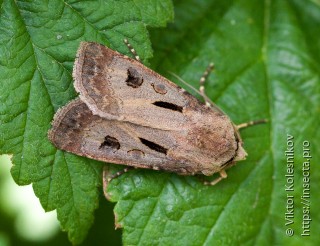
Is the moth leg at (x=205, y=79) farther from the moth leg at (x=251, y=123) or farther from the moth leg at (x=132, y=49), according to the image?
the moth leg at (x=132, y=49)

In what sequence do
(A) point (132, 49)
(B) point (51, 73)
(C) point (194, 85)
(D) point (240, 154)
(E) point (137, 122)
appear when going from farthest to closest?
(C) point (194, 85) < (D) point (240, 154) < (E) point (137, 122) < (A) point (132, 49) < (B) point (51, 73)

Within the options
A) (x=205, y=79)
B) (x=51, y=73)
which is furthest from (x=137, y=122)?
(x=205, y=79)

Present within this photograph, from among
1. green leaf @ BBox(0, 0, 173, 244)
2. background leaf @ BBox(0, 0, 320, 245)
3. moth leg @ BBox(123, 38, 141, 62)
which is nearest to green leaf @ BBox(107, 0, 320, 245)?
background leaf @ BBox(0, 0, 320, 245)

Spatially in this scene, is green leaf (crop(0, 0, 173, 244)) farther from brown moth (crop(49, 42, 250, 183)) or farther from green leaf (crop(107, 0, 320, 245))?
green leaf (crop(107, 0, 320, 245))

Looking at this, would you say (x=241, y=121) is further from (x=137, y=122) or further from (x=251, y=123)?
(x=137, y=122)

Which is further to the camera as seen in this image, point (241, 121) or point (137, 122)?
point (241, 121)
